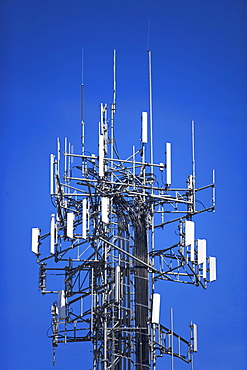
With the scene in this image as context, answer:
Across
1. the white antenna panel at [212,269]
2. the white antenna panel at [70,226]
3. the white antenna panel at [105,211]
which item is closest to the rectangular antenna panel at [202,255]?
the white antenna panel at [212,269]

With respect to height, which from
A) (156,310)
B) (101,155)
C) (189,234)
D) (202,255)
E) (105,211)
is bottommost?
(156,310)

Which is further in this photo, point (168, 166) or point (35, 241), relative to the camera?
point (35, 241)

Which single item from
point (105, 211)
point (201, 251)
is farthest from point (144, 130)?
point (201, 251)

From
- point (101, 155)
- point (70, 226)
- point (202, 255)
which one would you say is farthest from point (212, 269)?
point (101, 155)

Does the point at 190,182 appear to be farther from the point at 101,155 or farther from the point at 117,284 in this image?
the point at 117,284

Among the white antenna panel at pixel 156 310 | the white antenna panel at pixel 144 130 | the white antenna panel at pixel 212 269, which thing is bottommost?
the white antenna panel at pixel 156 310

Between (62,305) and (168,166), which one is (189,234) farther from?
(62,305)

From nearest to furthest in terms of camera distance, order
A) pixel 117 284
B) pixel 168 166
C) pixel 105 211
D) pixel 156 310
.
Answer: pixel 105 211 < pixel 117 284 < pixel 156 310 < pixel 168 166

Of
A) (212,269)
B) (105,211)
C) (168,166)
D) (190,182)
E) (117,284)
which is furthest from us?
(190,182)

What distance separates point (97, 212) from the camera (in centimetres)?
2367

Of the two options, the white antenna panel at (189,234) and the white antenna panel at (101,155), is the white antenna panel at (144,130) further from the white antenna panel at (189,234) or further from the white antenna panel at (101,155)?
the white antenna panel at (189,234)

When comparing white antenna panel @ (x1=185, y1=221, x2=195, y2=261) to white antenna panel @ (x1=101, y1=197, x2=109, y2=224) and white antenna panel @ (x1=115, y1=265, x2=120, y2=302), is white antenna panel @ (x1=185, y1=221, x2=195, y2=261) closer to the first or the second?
white antenna panel @ (x1=115, y1=265, x2=120, y2=302)

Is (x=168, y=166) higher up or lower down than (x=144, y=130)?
lower down

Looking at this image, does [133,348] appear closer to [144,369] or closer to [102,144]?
[144,369]
